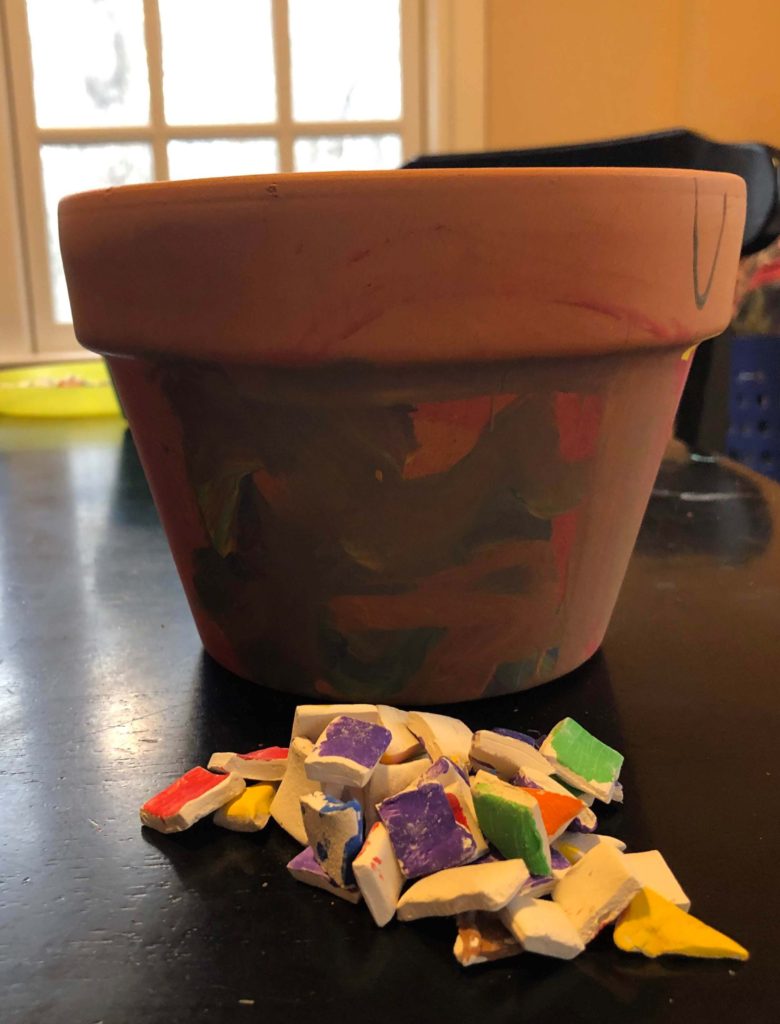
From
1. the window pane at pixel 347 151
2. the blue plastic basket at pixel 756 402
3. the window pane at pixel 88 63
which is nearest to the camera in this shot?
the blue plastic basket at pixel 756 402

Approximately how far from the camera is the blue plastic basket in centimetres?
97

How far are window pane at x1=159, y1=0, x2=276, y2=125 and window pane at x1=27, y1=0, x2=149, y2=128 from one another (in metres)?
0.06

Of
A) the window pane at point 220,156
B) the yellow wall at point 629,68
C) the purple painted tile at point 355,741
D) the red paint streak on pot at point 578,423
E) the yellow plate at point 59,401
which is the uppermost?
the yellow wall at point 629,68

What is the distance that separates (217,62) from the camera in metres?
1.79

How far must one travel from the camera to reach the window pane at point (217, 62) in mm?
1759

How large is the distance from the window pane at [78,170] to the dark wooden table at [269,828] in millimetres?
1428

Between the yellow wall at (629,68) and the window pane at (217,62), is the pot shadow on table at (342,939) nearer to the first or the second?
the yellow wall at (629,68)

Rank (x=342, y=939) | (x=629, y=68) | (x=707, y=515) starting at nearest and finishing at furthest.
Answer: (x=342, y=939), (x=707, y=515), (x=629, y=68)

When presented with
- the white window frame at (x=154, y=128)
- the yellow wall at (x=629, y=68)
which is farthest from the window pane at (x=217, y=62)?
the yellow wall at (x=629, y=68)

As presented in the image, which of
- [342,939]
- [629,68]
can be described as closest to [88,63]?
[629,68]

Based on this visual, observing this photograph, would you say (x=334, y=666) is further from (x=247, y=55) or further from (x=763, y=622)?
(x=247, y=55)

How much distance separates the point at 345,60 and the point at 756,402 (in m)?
1.22

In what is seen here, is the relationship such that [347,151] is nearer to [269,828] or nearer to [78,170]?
[78,170]

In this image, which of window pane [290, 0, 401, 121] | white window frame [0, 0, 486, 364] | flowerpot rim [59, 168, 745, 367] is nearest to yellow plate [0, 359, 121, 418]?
white window frame [0, 0, 486, 364]
